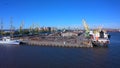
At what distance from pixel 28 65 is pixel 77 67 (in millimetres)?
6272

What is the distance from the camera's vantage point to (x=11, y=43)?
1845 inches

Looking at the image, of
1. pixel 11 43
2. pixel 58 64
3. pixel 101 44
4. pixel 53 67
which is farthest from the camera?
pixel 11 43

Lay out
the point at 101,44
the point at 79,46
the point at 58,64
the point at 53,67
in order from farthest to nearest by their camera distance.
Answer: the point at 101,44
the point at 79,46
the point at 58,64
the point at 53,67

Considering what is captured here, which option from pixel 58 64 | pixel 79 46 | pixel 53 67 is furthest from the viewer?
pixel 79 46

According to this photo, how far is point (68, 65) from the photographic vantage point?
76.1ft

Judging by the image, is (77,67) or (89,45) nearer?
(77,67)

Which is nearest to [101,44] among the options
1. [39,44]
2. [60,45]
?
[60,45]

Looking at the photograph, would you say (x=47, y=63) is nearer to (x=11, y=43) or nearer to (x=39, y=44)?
(x=39, y=44)

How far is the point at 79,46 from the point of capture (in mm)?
40781

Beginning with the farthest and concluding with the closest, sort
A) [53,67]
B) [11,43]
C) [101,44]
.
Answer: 1. [11,43]
2. [101,44]
3. [53,67]

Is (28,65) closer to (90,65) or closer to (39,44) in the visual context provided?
(90,65)

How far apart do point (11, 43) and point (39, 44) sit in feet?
25.5

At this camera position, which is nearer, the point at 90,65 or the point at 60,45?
the point at 90,65

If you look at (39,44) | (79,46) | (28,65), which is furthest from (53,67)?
(39,44)
